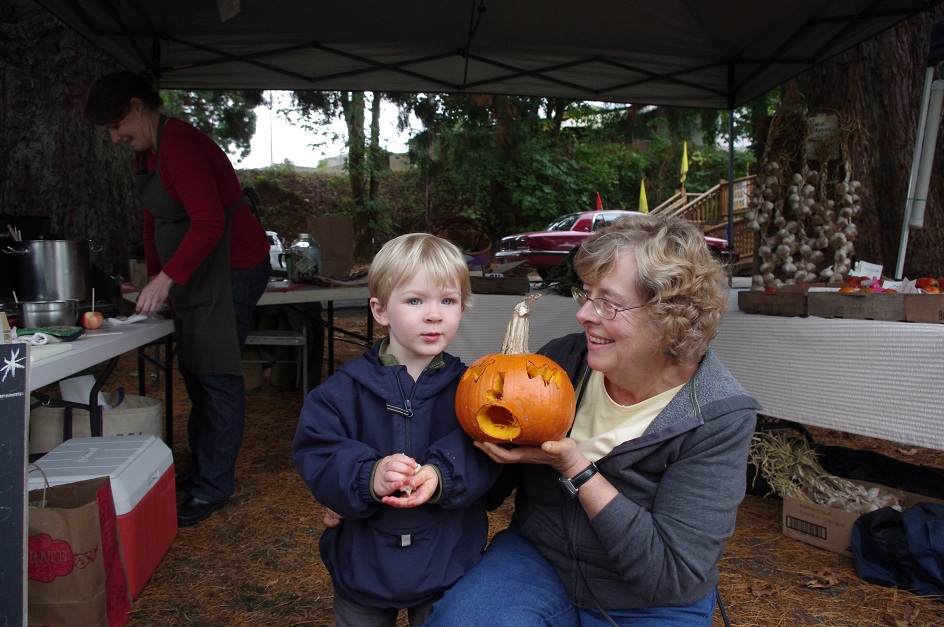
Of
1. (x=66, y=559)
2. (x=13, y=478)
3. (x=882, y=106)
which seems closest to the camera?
(x=13, y=478)

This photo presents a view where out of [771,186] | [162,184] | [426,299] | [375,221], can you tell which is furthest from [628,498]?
[375,221]

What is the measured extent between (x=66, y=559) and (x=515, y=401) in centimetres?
161

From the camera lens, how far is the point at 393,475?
1322mm

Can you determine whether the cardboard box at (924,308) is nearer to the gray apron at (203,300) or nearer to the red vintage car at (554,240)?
the gray apron at (203,300)

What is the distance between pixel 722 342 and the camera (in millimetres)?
3066

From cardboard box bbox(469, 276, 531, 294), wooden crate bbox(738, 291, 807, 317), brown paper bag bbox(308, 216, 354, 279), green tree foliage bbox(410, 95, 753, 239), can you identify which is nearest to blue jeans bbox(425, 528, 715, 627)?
wooden crate bbox(738, 291, 807, 317)

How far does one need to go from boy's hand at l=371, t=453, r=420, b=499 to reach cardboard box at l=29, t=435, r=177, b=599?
1490 millimetres

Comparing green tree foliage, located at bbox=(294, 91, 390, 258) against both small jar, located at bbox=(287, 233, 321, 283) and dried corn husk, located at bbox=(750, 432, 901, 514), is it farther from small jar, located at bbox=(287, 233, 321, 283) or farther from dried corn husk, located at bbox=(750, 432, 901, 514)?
dried corn husk, located at bbox=(750, 432, 901, 514)

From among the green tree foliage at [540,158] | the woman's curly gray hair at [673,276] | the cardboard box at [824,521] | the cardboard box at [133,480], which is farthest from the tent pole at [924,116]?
the green tree foliage at [540,158]

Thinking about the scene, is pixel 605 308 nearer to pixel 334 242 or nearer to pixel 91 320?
pixel 91 320

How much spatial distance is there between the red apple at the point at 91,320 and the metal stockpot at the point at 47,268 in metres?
0.09

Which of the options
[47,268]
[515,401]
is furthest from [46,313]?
[515,401]

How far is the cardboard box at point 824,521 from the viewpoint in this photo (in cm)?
296

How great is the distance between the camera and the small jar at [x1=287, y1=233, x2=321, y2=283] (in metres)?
5.02
